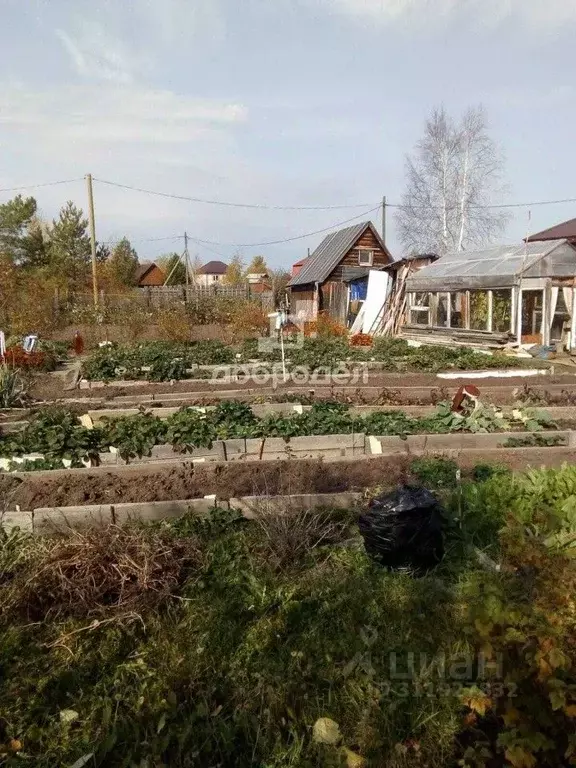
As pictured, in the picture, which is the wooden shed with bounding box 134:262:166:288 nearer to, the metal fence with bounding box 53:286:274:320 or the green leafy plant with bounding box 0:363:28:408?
the metal fence with bounding box 53:286:274:320

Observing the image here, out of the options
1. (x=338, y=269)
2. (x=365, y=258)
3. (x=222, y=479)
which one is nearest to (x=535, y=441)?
(x=222, y=479)

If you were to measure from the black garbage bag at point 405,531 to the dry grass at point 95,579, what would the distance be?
1.36 metres

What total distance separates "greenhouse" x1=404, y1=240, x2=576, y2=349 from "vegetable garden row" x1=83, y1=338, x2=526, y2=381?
6.18 feet

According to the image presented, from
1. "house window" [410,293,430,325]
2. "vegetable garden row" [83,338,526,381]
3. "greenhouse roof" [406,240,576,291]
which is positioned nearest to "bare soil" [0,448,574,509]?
Answer: "vegetable garden row" [83,338,526,381]

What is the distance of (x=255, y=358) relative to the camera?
49.2 feet

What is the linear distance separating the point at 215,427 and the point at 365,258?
76.9 feet

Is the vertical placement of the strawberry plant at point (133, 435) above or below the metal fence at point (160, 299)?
below

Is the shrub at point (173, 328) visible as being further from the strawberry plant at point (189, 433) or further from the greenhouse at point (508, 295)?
the strawberry plant at point (189, 433)

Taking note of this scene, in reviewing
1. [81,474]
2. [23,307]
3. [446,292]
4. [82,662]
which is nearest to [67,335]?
[23,307]

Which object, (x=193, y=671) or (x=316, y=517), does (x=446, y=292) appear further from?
(x=193, y=671)

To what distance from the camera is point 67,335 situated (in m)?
21.1

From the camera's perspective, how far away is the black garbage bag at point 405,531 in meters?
3.89

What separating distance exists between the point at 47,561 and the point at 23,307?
1842 cm

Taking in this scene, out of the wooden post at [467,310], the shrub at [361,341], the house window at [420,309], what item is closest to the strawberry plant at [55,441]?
the shrub at [361,341]
